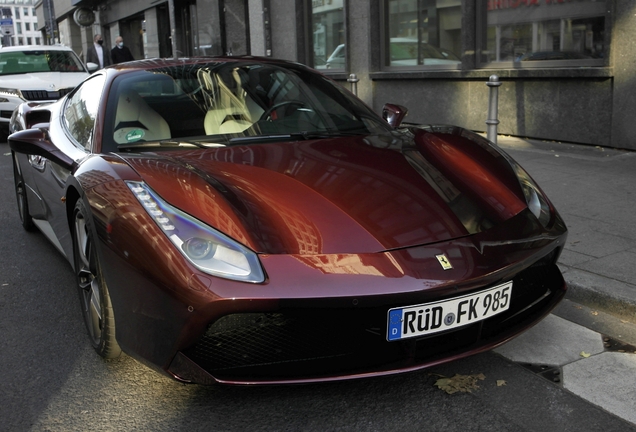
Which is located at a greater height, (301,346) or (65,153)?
(65,153)

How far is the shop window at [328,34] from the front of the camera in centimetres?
1292

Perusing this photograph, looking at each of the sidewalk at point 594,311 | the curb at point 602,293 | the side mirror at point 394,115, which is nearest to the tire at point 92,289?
the sidewalk at point 594,311

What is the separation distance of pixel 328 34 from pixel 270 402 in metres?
11.6

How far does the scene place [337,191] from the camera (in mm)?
2848

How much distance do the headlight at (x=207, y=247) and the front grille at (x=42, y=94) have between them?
33.4ft

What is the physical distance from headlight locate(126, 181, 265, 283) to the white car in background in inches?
399

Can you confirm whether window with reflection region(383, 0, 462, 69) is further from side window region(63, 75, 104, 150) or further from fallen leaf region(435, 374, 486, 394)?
fallen leaf region(435, 374, 486, 394)

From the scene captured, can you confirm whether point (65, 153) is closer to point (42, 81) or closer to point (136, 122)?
point (136, 122)

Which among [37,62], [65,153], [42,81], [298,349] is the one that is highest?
[37,62]

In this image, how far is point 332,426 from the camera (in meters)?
2.50

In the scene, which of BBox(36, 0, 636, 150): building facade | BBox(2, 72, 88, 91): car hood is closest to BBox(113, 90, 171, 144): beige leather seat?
BBox(36, 0, 636, 150): building facade

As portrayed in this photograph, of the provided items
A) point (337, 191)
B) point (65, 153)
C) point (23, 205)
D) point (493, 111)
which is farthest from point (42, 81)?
point (337, 191)

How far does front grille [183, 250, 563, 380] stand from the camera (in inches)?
94.7

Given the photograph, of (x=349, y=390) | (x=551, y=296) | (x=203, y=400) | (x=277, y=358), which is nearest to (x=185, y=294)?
(x=277, y=358)
